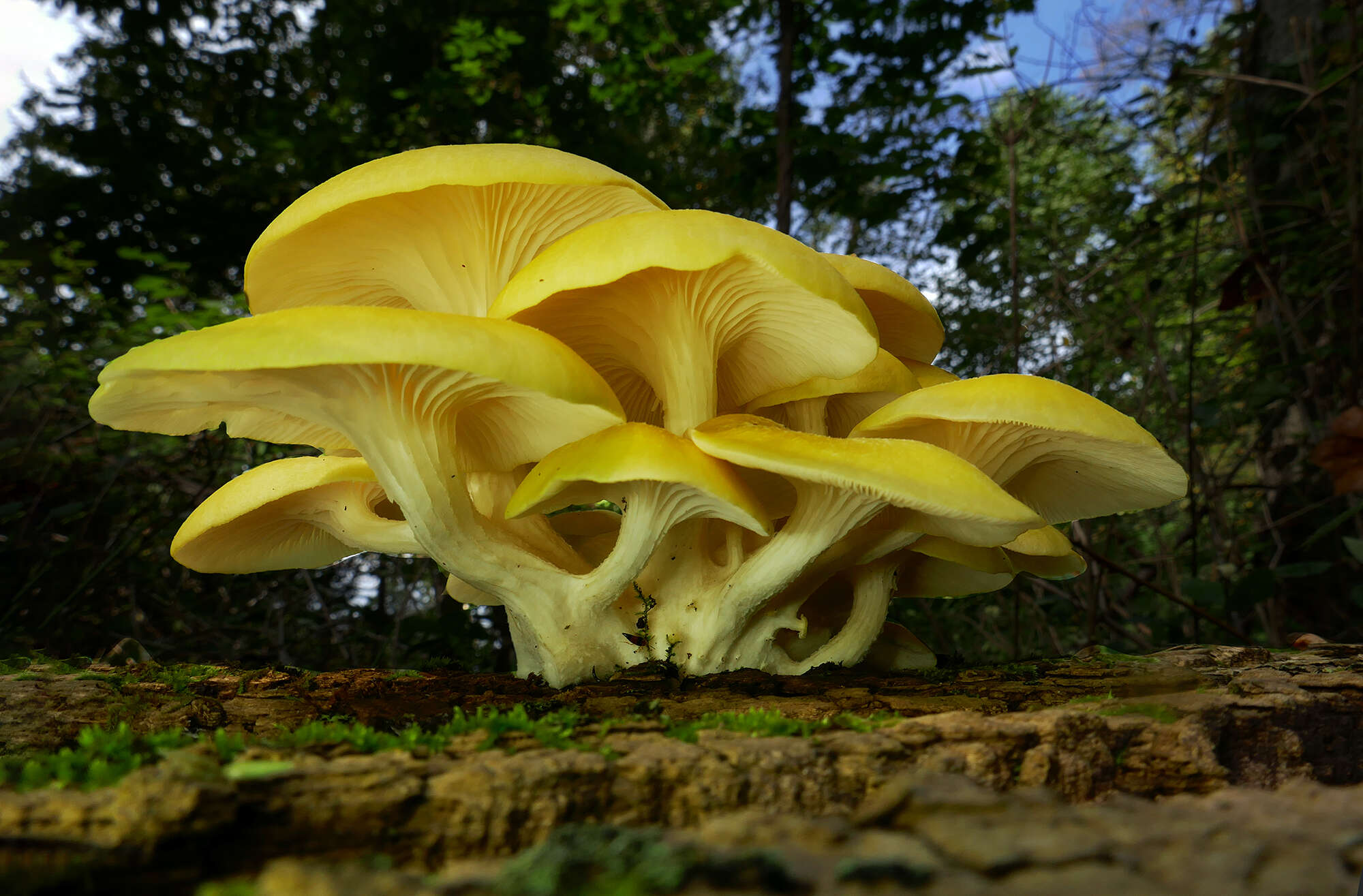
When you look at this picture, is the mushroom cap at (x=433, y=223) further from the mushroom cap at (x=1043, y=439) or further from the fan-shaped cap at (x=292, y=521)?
the mushroom cap at (x=1043, y=439)

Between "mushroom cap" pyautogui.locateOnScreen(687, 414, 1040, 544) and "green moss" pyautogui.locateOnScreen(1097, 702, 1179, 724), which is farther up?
"mushroom cap" pyautogui.locateOnScreen(687, 414, 1040, 544)

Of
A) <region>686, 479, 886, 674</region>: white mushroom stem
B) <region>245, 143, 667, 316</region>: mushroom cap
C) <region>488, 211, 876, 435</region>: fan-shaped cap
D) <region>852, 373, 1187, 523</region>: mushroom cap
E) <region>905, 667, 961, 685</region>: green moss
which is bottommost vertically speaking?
<region>905, 667, 961, 685</region>: green moss

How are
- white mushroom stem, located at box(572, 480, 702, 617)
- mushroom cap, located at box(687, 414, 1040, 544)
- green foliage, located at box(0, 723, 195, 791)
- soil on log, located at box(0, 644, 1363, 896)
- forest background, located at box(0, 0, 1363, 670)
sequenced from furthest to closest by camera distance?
forest background, located at box(0, 0, 1363, 670)
white mushroom stem, located at box(572, 480, 702, 617)
mushroom cap, located at box(687, 414, 1040, 544)
green foliage, located at box(0, 723, 195, 791)
soil on log, located at box(0, 644, 1363, 896)

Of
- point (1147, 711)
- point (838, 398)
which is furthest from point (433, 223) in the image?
point (1147, 711)

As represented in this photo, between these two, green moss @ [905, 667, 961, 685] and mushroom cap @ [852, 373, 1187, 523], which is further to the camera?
green moss @ [905, 667, 961, 685]

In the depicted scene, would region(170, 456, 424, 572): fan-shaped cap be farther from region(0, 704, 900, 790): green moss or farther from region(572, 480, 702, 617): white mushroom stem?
region(0, 704, 900, 790): green moss

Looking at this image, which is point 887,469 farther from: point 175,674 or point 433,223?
point 175,674

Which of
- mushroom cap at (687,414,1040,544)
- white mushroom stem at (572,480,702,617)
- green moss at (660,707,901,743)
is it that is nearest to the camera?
green moss at (660,707,901,743)

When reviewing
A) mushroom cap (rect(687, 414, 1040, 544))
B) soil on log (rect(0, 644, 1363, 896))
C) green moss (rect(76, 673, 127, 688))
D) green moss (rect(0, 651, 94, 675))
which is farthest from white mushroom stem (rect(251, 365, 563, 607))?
green moss (rect(0, 651, 94, 675))
